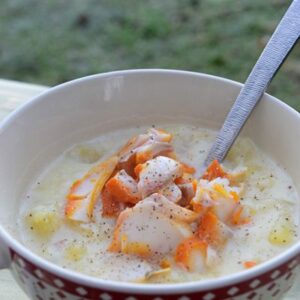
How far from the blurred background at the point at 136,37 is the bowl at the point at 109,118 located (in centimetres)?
109

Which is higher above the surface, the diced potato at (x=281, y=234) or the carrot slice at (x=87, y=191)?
the diced potato at (x=281, y=234)

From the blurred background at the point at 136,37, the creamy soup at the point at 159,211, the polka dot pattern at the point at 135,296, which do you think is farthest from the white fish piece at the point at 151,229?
the blurred background at the point at 136,37

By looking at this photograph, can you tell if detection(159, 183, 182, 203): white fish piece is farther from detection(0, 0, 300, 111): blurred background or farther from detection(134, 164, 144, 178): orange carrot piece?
detection(0, 0, 300, 111): blurred background

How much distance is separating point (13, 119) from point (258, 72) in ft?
1.17

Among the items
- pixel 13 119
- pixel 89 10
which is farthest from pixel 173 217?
pixel 89 10

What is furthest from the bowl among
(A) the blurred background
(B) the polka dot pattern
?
(A) the blurred background

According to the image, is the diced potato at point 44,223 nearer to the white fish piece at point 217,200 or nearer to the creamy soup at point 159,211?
the creamy soup at point 159,211

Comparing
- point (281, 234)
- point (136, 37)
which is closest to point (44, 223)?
point (281, 234)

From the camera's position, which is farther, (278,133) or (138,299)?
(278,133)

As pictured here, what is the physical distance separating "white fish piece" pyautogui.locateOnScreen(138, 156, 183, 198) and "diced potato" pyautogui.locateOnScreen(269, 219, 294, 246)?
153 millimetres

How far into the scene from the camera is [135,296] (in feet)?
2.17

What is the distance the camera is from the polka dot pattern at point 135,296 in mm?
664

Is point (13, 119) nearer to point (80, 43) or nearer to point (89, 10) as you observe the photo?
point (80, 43)

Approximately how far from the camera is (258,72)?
0.97 m
